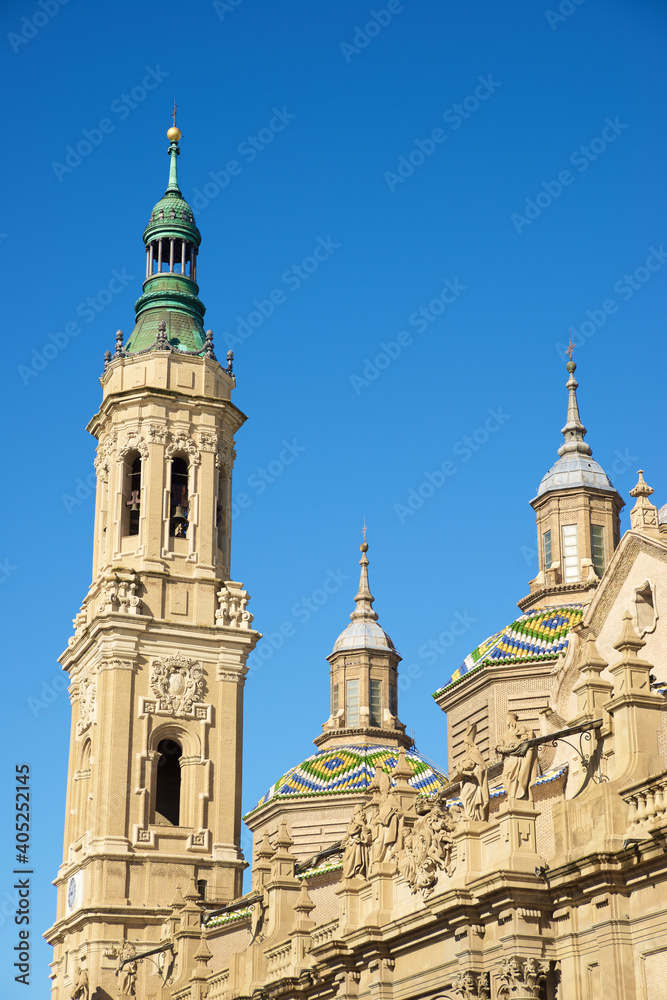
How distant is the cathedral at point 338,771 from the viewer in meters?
21.5

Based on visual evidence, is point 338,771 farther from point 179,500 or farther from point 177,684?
point 179,500

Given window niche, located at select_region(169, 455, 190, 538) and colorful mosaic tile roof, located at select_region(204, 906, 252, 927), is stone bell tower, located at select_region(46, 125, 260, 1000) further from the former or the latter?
colorful mosaic tile roof, located at select_region(204, 906, 252, 927)

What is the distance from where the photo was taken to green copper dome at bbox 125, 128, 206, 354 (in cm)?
4881

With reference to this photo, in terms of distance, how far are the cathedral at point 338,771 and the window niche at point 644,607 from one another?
5cm

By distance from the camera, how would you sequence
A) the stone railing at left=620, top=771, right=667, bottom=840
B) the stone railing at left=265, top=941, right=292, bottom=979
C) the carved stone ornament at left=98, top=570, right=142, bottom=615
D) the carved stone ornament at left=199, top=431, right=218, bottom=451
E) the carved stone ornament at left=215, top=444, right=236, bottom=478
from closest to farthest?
the stone railing at left=620, top=771, right=667, bottom=840 < the stone railing at left=265, top=941, right=292, bottom=979 < the carved stone ornament at left=98, top=570, right=142, bottom=615 < the carved stone ornament at left=199, top=431, right=218, bottom=451 < the carved stone ornament at left=215, top=444, right=236, bottom=478

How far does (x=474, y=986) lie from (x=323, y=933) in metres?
6.99

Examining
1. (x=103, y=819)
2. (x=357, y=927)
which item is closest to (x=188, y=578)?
(x=103, y=819)

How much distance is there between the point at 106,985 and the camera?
4119cm

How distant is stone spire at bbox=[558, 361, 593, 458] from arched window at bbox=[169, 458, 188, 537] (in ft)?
36.6

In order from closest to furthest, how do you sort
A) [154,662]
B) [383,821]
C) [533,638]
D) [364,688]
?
[383,821] < [533,638] < [154,662] < [364,688]

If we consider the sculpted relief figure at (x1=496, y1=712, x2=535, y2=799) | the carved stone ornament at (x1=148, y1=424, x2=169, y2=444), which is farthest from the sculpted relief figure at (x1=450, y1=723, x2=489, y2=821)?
the carved stone ornament at (x1=148, y1=424, x2=169, y2=444)

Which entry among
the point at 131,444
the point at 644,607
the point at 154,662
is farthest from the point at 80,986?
the point at 644,607

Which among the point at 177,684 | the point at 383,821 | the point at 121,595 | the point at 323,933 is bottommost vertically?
the point at 323,933

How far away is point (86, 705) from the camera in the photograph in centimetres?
4559
